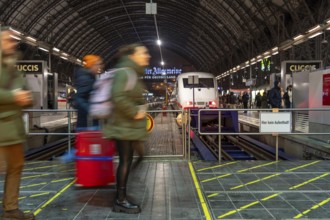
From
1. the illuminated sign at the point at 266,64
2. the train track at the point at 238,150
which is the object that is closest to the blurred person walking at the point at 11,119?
the train track at the point at 238,150

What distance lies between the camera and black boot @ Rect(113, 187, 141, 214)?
4770 millimetres

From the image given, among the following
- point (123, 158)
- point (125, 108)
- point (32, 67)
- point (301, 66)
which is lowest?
point (123, 158)

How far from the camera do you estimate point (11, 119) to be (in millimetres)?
4137

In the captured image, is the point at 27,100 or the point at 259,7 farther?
the point at 259,7

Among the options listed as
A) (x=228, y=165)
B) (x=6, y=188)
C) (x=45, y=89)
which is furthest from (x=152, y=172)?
(x=45, y=89)

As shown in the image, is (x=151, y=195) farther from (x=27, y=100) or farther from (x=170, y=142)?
Result: (x=170, y=142)

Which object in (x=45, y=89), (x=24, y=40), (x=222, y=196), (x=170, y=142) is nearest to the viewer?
(x=222, y=196)

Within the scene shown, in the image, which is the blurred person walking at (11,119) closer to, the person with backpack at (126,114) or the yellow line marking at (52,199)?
the yellow line marking at (52,199)

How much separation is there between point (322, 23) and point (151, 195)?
1843cm

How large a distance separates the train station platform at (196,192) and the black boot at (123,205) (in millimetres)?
64

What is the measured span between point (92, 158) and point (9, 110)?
177 centimetres

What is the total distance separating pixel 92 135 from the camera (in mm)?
5660

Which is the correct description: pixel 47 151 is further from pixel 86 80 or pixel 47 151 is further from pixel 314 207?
pixel 314 207

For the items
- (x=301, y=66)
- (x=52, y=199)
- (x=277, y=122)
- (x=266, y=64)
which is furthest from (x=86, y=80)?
(x=266, y=64)
